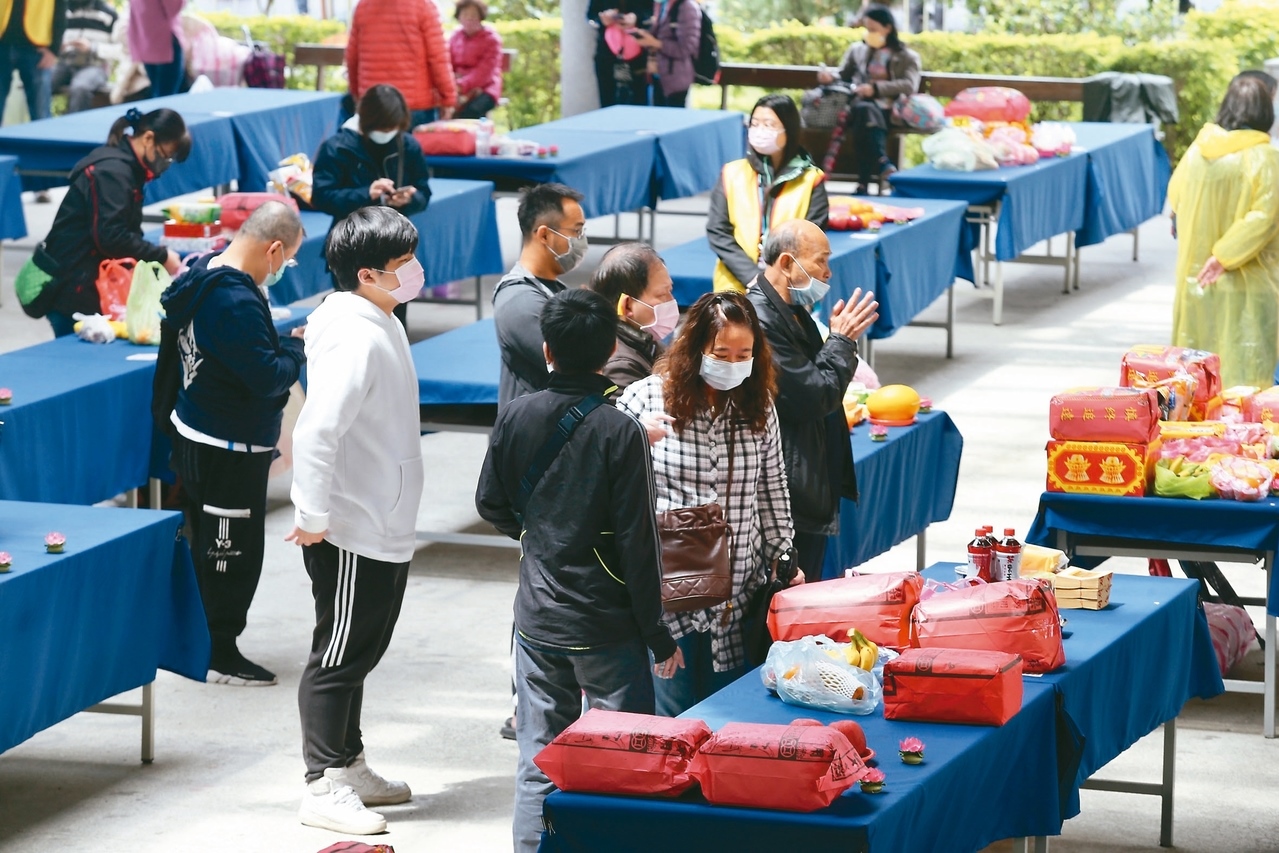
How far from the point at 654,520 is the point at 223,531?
2401mm

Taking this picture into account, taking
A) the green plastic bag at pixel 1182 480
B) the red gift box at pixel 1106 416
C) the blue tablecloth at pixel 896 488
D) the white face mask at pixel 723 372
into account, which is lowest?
the blue tablecloth at pixel 896 488

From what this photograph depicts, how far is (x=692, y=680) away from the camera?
5.07 meters

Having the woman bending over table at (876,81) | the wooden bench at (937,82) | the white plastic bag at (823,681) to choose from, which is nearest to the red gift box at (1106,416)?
the white plastic bag at (823,681)

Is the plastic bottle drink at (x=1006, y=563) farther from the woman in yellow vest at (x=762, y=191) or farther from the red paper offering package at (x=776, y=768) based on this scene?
the woman in yellow vest at (x=762, y=191)

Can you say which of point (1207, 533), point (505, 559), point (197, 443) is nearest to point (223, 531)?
point (197, 443)

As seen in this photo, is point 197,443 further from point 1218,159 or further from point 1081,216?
point 1081,216

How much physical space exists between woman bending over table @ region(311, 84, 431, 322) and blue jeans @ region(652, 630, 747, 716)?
4675 mm

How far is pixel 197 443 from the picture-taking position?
6.39 meters

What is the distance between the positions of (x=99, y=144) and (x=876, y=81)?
5.84 metres

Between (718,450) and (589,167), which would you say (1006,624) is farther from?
(589,167)

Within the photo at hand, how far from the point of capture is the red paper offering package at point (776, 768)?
3.70m

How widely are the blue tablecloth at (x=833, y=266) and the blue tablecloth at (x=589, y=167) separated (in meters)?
2.04

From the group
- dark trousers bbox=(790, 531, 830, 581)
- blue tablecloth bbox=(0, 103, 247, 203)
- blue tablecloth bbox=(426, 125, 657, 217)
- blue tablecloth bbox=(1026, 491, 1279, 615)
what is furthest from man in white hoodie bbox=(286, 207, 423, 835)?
blue tablecloth bbox=(426, 125, 657, 217)

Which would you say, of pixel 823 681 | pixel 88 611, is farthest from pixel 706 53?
pixel 823 681
